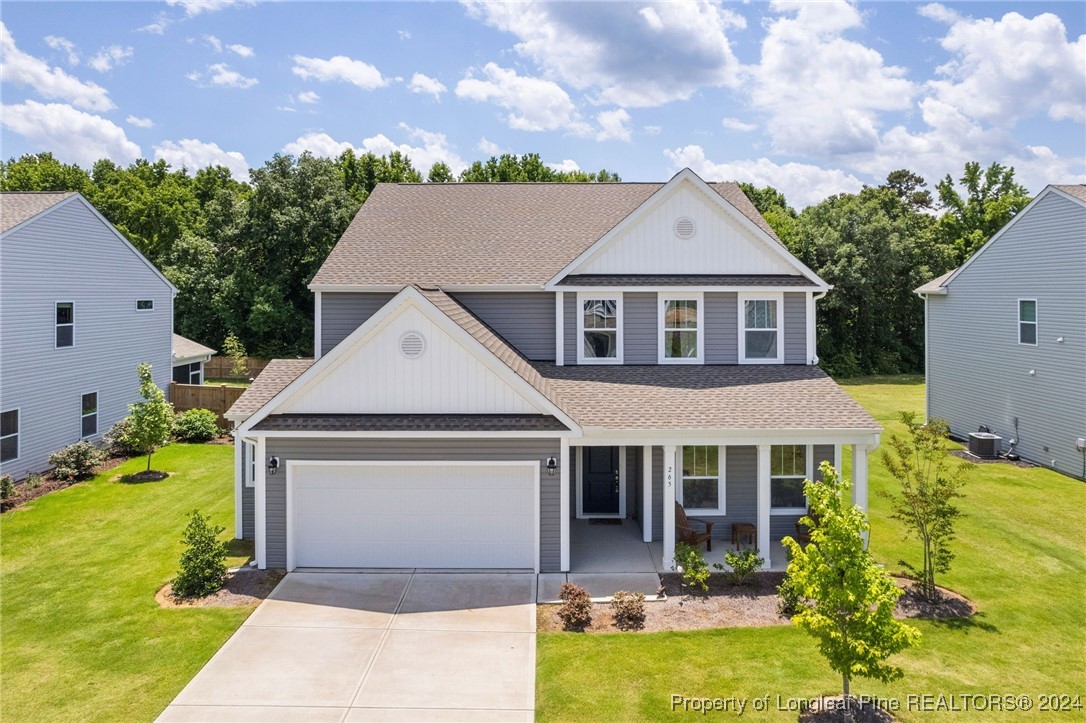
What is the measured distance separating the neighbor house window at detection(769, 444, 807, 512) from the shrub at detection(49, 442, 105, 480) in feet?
63.4

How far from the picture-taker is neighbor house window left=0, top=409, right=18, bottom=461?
57.8 ft

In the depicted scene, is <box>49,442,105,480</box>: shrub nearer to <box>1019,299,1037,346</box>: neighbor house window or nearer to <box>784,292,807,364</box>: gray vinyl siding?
<box>784,292,807,364</box>: gray vinyl siding

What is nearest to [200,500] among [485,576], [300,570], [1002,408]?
[300,570]

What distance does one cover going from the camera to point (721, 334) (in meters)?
15.4

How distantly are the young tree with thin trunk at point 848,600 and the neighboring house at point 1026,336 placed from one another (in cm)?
1508

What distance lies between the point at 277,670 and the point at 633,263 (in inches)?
429

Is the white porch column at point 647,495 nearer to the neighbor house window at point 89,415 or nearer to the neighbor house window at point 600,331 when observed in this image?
the neighbor house window at point 600,331

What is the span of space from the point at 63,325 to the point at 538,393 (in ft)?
56.0

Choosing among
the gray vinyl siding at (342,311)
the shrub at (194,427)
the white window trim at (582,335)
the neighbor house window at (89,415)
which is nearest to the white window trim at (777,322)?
the white window trim at (582,335)

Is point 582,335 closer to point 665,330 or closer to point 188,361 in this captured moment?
point 665,330

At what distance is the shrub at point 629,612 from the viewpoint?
10.1m

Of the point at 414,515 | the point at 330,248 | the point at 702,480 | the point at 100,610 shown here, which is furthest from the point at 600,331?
the point at 330,248

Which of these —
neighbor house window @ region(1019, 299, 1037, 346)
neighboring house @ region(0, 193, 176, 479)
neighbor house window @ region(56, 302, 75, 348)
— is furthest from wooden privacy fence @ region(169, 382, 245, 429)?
neighbor house window @ region(1019, 299, 1037, 346)

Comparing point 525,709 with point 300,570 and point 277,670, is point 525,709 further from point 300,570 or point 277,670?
point 300,570
